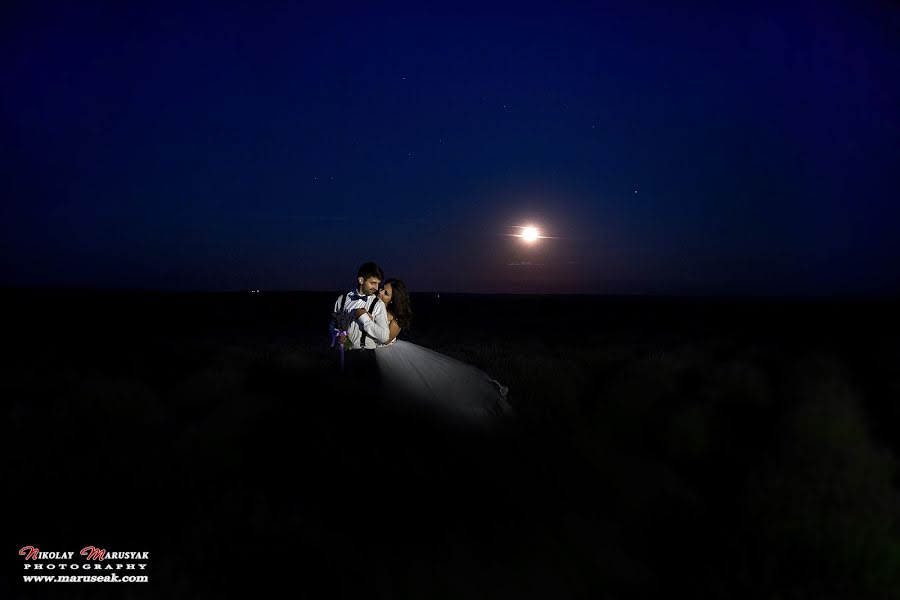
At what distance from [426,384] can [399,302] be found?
3.50ft

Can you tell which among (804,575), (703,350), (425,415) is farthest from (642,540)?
(703,350)

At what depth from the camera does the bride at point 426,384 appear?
18.9 ft

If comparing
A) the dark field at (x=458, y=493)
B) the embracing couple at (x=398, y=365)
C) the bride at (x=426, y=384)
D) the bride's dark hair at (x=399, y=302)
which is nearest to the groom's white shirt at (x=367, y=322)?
the embracing couple at (x=398, y=365)

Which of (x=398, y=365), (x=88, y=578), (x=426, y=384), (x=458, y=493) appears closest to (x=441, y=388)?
(x=426, y=384)

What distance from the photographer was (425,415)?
225 inches

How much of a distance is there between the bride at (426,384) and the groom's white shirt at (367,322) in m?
0.17

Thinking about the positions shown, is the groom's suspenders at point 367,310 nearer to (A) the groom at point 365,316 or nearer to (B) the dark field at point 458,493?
(A) the groom at point 365,316

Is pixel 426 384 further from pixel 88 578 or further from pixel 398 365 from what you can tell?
pixel 88 578

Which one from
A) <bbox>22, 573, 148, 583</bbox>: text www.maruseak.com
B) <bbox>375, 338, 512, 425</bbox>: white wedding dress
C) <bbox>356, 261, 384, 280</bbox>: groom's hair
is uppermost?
<bbox>356, 261, 384, 280</bbox>: groom's hair

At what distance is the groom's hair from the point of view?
16.5 feet

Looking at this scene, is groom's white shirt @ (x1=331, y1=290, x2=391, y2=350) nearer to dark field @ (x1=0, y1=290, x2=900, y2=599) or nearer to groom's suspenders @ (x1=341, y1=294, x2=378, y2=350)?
groom's suspenders @ (x1=341, y1=294, x2=378, y2=350)

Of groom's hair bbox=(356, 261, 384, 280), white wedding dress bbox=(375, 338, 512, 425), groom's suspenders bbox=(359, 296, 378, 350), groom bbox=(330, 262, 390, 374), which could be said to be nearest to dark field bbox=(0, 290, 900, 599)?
white wedding dress bbox=(375, 338, 512, 425)

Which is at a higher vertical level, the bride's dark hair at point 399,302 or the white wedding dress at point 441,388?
the bride's dark hair at point 399,302

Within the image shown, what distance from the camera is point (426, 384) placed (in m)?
6.35
